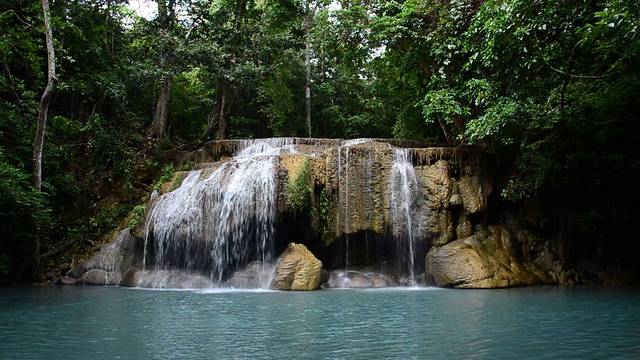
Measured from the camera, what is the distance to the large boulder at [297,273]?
1119 centimetres

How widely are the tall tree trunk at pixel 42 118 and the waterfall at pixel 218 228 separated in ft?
10.5

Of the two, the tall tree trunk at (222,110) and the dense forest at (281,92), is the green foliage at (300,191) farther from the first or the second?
the tall tree trunk at (222,110)

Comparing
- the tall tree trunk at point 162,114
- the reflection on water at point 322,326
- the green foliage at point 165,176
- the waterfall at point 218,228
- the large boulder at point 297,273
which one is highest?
the tall tree trunk at point 162,114

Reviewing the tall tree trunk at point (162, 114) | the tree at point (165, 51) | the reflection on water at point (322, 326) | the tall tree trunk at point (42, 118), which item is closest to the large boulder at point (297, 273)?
the reflection on water at point (322, 326)

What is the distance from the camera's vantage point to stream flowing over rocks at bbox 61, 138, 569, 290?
1255 centimetres

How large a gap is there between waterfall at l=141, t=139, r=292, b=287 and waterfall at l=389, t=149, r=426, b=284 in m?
3.36

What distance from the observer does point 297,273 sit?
11.3m

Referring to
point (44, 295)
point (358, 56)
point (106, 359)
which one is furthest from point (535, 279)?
point (44, 295)

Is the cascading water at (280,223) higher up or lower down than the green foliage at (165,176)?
lower down

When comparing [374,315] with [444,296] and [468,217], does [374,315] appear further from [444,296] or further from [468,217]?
[468,217]

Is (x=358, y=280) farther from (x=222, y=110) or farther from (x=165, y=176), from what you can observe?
(x=222, y=110)

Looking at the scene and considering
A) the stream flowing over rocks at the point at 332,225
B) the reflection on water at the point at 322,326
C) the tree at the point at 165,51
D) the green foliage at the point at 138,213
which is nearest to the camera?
the reflection on water at the point at 322,326

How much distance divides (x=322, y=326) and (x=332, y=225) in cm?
694

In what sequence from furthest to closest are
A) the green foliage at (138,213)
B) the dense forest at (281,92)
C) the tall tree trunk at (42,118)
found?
1. the green foliage at (138,213)
2. the tall tree trunk at (42,118)
3. the dense forest at (281,92)
